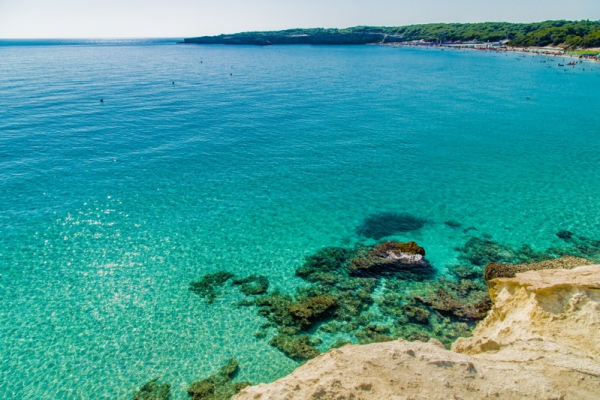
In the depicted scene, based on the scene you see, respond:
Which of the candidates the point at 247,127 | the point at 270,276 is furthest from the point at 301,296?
the point at 247,127

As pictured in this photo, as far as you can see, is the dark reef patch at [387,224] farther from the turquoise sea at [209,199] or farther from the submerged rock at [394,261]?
the submerged rock at [394,261]

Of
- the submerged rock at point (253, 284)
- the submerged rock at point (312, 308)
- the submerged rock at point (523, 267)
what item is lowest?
the submerged rock at point (312, 308)

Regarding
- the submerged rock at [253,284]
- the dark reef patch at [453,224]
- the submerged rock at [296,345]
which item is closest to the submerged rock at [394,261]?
the dark reef patch at [453,224]

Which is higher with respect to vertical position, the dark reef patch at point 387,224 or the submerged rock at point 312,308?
the dark reef patch at point 387,224

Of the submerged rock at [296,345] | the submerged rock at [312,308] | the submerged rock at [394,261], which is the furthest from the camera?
the submerged rock at [394,261]

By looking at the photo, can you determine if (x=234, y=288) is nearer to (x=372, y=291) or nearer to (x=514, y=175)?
(x=372, y=291)

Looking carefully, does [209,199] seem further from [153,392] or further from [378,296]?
[153,392]
